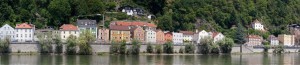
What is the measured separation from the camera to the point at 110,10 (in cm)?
9656

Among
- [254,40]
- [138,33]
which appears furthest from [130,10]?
[254,40]

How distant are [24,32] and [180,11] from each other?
25829 mm

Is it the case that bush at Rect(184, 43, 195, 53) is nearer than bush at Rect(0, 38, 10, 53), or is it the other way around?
bush at Rect(0, 38, 10, 53)

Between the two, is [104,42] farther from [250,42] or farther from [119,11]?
[250,42]

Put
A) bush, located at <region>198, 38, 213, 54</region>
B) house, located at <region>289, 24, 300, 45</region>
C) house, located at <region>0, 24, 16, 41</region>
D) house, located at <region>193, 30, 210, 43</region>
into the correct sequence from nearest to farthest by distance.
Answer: house, located at <region>0, 24, 16, 41</region>
bush, located at <region>198, 38, 213, 54</region>
house, located at <region>193, 30, 210, 43</region>
house, located at <region>289, 24, 300, 45</region>

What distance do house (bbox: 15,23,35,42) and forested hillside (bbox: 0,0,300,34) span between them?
478 cm

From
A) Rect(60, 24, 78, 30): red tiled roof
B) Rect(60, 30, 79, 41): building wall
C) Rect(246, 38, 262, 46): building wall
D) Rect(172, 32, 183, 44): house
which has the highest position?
Rect(60, 24, 78, 30): red tiled roof

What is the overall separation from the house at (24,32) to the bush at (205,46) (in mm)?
17885

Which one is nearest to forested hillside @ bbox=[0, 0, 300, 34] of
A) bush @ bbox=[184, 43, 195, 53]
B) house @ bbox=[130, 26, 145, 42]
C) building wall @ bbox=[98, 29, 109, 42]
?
building wall @ bbox=[98, 29, 109, 42]

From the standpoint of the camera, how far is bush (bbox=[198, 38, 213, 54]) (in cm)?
8612

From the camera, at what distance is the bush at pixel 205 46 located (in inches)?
3391

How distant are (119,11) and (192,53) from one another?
52.1 ft

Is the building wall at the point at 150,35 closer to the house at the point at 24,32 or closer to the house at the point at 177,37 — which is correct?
the house at the point at 177,37

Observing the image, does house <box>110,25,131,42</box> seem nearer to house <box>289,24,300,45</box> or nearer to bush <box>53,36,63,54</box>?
bush <box>53,36,63,54</box>
